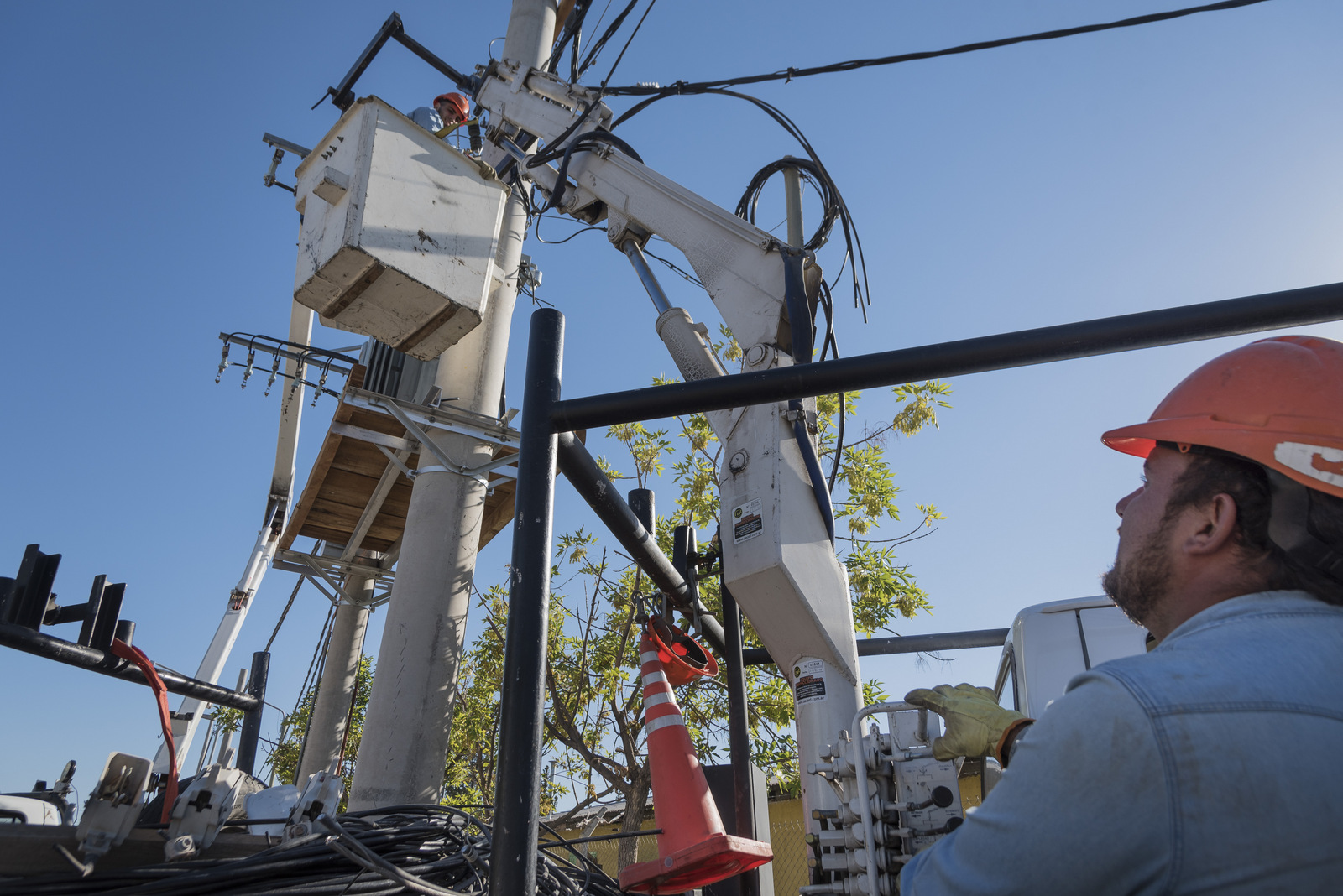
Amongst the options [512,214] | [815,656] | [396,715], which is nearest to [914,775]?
[815,656]

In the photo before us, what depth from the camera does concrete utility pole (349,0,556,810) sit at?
6.04 m

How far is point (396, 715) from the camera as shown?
6.12m

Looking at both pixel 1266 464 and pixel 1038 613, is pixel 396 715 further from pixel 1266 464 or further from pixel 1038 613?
pixel 1266 464

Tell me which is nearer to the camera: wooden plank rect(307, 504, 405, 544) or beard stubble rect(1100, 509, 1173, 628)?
beard stubble rect(1100, 509, 1173, 628)

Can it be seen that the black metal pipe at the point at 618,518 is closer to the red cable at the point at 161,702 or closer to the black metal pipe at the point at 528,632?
the black metal pipe at the point at 528,632

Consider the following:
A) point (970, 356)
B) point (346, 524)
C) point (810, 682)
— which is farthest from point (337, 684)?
point (970, 356)

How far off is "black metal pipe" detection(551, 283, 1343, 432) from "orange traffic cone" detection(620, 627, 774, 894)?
3.48 ft

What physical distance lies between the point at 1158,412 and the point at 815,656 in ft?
6.28

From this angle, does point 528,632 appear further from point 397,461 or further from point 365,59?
point 365,59

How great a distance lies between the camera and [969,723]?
1790 mm

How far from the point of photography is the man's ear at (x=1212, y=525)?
1.31 m

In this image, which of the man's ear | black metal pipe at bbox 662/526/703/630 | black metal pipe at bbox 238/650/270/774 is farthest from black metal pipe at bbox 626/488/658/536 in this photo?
black metal pipe at bbox 238/650/270/774

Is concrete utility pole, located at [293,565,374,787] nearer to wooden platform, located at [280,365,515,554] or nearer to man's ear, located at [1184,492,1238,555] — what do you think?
wooden platform, located at [280,365,515,554]

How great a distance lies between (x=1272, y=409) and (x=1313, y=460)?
0.11 meters
